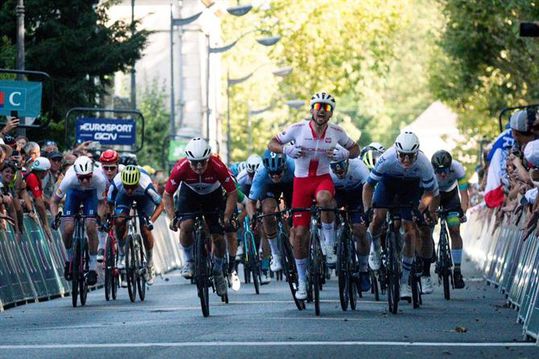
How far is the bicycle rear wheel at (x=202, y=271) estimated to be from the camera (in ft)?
60.7

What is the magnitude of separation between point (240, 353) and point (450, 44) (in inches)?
1588

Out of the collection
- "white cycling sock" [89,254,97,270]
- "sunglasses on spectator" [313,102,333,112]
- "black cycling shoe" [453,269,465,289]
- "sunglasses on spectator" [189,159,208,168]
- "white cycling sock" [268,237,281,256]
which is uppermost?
"sunglasses on spectator" [313,102,333,112]

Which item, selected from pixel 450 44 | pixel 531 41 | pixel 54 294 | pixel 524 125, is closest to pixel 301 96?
pixel 450 44

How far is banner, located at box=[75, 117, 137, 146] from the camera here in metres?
35.2

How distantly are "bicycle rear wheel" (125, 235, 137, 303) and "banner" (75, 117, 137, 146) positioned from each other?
1272cm

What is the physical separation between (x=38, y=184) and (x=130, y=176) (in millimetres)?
3331

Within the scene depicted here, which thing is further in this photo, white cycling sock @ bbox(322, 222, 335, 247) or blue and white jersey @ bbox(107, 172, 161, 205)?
blue and white jersey @ bbox(107, 172, 161, 205)

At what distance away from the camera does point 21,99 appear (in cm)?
2697

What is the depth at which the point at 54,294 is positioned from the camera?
24453 millimetres

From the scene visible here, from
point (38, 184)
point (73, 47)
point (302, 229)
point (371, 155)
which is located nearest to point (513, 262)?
point (371, 155)

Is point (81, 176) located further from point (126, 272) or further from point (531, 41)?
point (531, 41)

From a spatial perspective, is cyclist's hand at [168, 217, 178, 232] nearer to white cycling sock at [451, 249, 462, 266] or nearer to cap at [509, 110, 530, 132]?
cap at [509, 110, 530, 132]

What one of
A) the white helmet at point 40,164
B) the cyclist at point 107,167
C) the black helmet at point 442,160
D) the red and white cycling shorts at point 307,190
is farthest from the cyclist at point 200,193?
the white helmet at point 40,164

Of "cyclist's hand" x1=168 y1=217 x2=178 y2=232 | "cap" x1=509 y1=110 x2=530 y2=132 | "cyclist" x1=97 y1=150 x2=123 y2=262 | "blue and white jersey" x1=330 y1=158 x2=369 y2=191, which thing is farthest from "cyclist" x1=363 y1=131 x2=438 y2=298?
"cyclist" x1=97 y1=150 x2=123 y2=262
